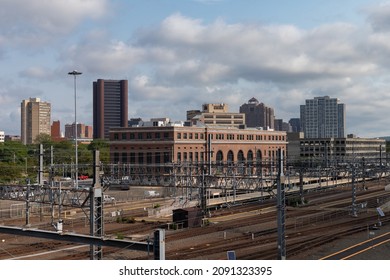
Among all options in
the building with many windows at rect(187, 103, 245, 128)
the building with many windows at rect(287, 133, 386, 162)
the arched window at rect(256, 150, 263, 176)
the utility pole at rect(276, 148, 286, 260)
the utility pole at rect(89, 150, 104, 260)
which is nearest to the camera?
the utility pole at rect(89, 150, 104, 260)

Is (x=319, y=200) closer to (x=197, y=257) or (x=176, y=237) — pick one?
(x=176, y=237)

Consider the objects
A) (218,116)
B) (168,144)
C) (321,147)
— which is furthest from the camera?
(218,116)

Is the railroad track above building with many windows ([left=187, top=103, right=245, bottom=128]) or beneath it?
beneath

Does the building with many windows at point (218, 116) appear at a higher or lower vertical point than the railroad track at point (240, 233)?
higher

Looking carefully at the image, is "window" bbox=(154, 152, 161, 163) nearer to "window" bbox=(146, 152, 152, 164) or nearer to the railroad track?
"window" bbox=(146, 152, 152, 164)

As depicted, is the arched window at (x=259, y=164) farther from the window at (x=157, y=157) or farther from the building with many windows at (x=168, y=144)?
the window at (x=157, y=157)

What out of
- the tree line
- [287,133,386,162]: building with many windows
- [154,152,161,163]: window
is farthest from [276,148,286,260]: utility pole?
[287,133,386,162]: building with many windows

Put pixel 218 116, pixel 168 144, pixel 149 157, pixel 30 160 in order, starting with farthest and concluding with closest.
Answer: pixel 218 116
pixel 30 160
pixel 149 157
pixel 168 144

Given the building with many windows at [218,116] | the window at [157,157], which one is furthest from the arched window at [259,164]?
the building with many windows at [218,116]

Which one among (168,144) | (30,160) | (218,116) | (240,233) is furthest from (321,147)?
(240,233)

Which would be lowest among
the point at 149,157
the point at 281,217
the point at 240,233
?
the point at 240,233

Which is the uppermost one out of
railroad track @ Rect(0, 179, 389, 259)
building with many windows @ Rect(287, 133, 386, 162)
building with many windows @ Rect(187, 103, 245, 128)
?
building with many windows @ Rect(187, 103, 245, 128)

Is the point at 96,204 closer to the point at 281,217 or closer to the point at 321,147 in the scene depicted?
the point at 281,217

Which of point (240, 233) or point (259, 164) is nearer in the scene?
point (240, 233)
